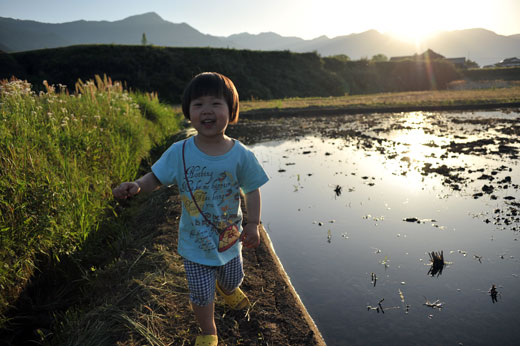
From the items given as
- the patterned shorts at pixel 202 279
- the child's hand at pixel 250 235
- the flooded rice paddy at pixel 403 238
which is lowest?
the flooded rice paddy at pixel 403 238

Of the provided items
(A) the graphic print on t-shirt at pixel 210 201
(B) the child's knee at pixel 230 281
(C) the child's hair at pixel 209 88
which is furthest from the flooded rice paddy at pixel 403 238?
(C) the child's hair at pixel 209 88

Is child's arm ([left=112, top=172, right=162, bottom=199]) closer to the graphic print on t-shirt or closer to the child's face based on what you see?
the graphic print on t-shirt

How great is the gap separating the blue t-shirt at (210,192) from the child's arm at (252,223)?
57 mm

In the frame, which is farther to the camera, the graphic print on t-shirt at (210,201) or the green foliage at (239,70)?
the green foliage at (239,70)

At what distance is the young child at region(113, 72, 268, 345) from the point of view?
184 centimetres

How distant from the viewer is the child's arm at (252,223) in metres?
1.95

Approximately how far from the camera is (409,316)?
252 cm

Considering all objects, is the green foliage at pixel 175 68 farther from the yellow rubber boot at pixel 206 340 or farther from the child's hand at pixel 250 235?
the yellow rubber boot at pixel 206 340

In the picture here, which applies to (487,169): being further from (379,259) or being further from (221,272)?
(221,272)

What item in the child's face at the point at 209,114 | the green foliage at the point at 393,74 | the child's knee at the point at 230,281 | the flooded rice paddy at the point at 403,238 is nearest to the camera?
the child's face at the point at 209,114

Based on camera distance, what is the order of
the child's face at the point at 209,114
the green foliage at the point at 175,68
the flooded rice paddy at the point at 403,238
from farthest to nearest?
the green foliage at the point at 175,68 < the flooded rice paddy at the point at 403,238 < the child's face at the point at 209,114

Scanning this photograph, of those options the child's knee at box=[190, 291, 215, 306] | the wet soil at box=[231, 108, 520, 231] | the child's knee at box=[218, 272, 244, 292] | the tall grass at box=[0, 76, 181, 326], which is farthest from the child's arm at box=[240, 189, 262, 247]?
the wet soil at box=[231, 108, 520, 231]

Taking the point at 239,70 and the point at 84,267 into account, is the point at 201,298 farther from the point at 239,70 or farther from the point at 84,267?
the point at 239,70

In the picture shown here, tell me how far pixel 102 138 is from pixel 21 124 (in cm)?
133
